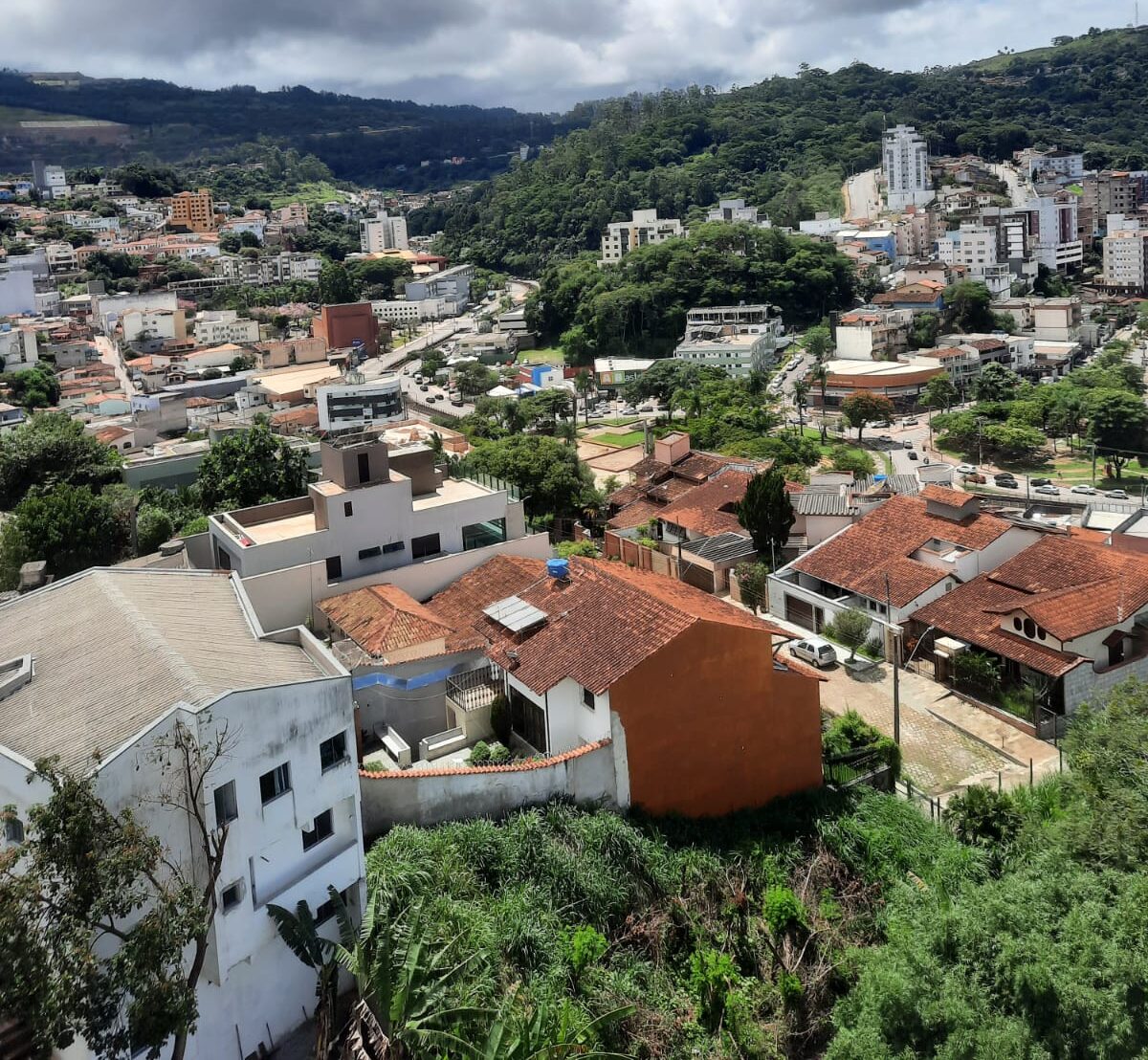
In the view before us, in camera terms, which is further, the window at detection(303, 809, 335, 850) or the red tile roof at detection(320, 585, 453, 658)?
the red tile roof at detection(320, 585, 453, 658)

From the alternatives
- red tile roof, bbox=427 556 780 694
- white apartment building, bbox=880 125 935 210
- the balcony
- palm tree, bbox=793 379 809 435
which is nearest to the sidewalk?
red tile roof, bbox=427 556 780 694

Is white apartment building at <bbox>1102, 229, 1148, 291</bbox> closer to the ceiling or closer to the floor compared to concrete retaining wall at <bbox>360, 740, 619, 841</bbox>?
closer to the ceiling

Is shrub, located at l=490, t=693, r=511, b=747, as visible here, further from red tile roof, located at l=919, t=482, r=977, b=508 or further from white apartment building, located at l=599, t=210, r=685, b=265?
white apartment building, located at l=599, t=210, r=685, b=265

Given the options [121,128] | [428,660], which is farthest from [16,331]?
[121,128]

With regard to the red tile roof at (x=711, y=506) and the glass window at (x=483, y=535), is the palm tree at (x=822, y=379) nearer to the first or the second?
the red tile roof at (x=711, y=506)

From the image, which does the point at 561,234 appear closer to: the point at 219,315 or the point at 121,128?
the point at 219,315

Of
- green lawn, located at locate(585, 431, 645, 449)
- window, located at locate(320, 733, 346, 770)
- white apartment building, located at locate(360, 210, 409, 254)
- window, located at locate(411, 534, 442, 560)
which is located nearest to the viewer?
window, located at locate(320, 733, 346, 770)
